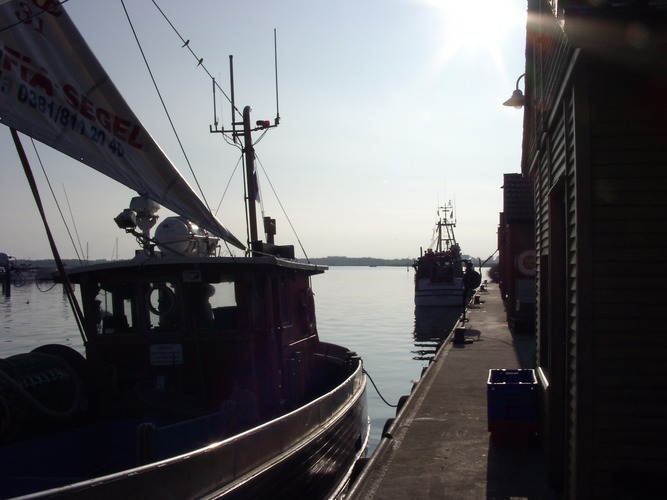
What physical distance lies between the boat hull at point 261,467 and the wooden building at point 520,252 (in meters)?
11.7

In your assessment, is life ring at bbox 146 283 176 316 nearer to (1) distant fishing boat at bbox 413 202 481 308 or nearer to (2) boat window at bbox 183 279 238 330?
(2) boat window at bbox 183 279 238 330

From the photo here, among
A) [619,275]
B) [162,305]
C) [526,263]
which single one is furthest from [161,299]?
[526,263]

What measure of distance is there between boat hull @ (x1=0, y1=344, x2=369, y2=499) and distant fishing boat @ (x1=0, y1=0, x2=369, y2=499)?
2cm

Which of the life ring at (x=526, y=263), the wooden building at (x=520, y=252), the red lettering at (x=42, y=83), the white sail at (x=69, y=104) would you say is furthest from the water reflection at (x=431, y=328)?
the red lettering at (x=42, y=83)

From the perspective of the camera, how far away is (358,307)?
194ft

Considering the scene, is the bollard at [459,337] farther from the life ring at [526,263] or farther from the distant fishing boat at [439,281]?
the distant fishing boat at [439,281]

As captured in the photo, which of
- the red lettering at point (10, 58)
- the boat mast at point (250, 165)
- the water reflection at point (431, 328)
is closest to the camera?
the red lettering at point (10, 58)

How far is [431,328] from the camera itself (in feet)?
128

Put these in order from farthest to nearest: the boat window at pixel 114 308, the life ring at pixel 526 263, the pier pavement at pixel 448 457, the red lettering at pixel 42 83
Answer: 1. the life ring at pixel 526 263
2. the boat window at pixel 114 308
3. the pier pavement at pixel 448 457
4. the red lettering at pixel 42 83

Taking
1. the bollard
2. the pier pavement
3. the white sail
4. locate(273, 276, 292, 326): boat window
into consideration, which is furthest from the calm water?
the white sail

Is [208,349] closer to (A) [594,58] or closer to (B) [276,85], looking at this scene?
(A) [594,58]

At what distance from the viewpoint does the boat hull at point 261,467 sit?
17.1 feet

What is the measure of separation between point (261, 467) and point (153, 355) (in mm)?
2410

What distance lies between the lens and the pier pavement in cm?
723
